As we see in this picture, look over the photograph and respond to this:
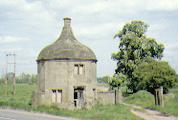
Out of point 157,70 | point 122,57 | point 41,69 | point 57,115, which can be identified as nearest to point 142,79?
point 157,70

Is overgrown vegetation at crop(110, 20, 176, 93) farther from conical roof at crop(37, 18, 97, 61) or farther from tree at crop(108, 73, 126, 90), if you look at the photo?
conical roof at crop(37, 18, 97, 61)

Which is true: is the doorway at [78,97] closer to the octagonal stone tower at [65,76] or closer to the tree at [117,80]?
the octagonal stone tower at [65,76]

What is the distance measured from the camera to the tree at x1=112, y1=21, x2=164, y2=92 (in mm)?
50438

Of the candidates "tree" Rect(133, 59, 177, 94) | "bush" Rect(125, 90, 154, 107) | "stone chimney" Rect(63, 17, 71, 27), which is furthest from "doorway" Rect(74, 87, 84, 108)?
"bush" Rect(125, 90, 154, 107)

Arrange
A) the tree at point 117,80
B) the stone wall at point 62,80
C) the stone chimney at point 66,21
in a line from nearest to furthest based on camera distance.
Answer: the stone wall at point 62,80
the stone chimney at point 66,21
the tree at point 117,80

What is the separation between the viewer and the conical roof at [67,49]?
31.7m

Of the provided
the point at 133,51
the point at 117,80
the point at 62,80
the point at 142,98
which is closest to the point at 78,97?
the point at 62,80

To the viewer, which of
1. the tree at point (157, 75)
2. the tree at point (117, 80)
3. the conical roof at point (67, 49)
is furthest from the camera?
the tree at point (117, 80)

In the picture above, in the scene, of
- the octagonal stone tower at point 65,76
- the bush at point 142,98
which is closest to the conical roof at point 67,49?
the octagonal stone tower at point 65,76

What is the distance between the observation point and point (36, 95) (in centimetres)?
3164

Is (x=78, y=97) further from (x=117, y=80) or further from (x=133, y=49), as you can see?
(x=133, y=49)

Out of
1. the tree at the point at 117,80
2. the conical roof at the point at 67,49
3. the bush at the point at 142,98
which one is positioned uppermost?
the conical roof at the point at 67,49

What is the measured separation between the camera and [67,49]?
3222cm

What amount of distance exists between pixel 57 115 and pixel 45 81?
6663mm
